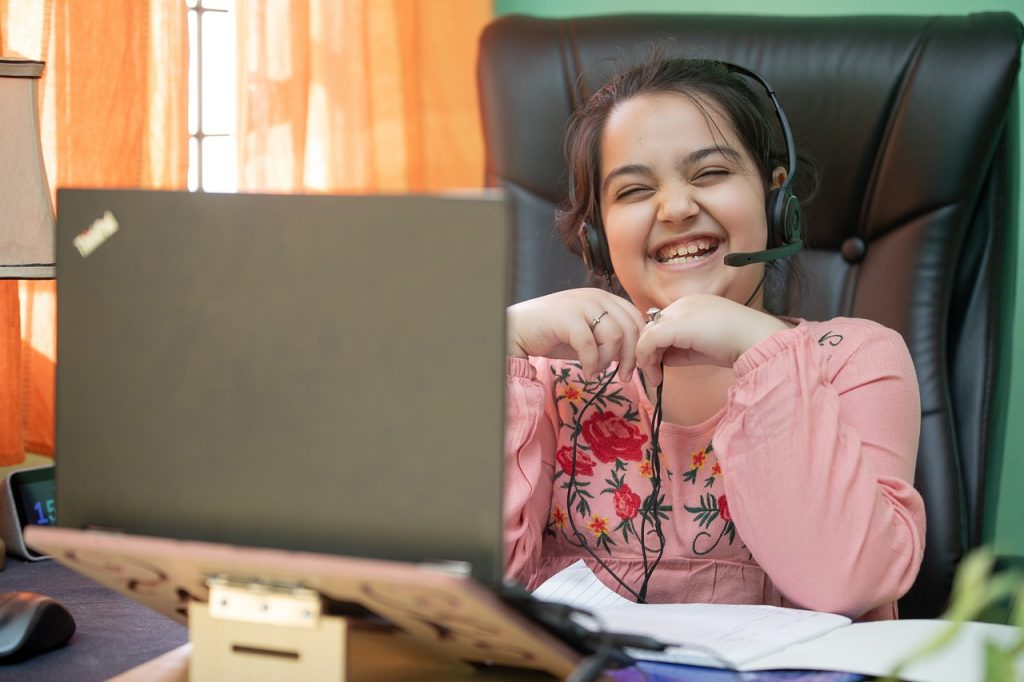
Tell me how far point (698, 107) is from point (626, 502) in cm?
41

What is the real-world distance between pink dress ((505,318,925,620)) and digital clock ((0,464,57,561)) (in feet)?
1.58

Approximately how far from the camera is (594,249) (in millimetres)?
1209

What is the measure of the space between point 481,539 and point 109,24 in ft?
3.83

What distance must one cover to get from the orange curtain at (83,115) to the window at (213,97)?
16cm

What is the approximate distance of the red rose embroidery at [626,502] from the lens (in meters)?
1.12

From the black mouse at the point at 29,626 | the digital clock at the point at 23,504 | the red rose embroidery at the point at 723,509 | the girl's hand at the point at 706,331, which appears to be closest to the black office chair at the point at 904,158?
the red rose embroidery at the point at 723,509

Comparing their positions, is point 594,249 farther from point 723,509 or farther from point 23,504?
point 23,504

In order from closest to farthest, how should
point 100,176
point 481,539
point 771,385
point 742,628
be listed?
point 481,539, point 742,628, point 771,385, point 100,176

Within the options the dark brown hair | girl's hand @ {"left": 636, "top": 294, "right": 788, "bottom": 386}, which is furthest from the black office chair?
girl's hand @ {"left": 636, "top": 294, "right": 788, "bottom": 386}

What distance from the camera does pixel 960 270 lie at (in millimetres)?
1308

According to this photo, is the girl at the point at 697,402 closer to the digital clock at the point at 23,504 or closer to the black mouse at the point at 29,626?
the black mouse at the point at 29,626

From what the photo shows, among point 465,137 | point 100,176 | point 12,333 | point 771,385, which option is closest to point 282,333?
point 771,385

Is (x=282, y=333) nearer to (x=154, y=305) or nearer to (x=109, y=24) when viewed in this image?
(x=154, y=305)

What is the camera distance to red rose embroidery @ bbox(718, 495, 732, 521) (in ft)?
3.57
